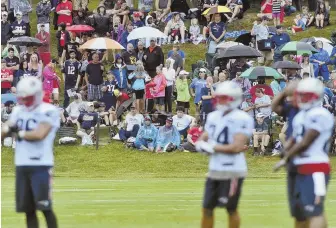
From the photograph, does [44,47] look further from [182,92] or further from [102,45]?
[182,92]

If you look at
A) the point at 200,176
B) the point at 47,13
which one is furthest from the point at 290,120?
the point at 47,13

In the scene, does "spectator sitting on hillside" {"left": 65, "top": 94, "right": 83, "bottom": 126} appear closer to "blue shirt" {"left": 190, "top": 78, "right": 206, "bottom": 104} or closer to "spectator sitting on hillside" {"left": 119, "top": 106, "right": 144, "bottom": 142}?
"spectator sitting on hillside" {"left": 119, "top": 106, "right": 144, "bottom": 142}

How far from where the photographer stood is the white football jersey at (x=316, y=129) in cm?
1277

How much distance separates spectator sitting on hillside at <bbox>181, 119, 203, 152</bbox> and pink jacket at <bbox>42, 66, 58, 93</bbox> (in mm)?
4444

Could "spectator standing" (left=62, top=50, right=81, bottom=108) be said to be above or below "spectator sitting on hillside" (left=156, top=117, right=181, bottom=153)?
above

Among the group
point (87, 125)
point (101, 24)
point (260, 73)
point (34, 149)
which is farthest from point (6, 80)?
point (34, 149)

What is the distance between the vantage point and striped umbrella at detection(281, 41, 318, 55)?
32.4m

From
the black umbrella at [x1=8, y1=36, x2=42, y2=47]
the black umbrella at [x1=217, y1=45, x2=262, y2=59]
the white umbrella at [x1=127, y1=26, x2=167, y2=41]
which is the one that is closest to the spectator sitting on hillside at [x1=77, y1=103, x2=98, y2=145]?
the black umbrella at [x1=8, y1=36, x2=42, y2=47]

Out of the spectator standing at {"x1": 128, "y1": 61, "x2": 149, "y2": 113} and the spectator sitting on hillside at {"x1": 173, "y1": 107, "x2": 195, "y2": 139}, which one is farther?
the spectator standing at {"x1": 128, "y1": 61, "x2": 149, "y2": 113}

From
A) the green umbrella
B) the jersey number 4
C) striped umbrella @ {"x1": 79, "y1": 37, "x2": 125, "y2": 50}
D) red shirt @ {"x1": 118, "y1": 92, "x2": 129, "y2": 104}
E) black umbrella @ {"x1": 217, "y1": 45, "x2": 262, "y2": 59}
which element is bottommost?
red shirt @ {"x1": 118, "y1": 92, "x2": 129, "y2": 104}

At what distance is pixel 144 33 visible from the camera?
34094 mm

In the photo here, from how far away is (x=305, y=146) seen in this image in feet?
41.9

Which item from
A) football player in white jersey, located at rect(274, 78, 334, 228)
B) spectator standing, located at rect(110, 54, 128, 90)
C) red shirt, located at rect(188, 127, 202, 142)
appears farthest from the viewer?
spectator standing, located at rect(110, 54, 128, 90)

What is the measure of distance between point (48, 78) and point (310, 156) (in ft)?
63.6
